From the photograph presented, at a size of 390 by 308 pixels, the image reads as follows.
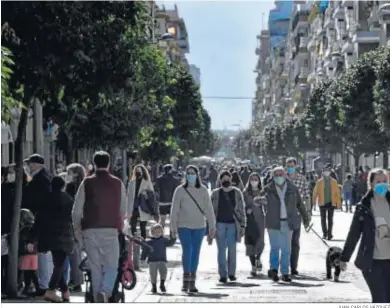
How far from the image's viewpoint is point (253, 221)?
19406 mm

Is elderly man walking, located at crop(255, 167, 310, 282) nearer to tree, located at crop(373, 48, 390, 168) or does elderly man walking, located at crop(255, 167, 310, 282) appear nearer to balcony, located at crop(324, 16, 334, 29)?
tree, located at crop(373, 48, 390, 168)

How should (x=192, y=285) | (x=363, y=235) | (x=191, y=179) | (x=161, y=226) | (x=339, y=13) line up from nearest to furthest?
(x=363, y=235), (x=192, y=285), (x=191, y=179), (x=161, y=226), (x=339, y=13)

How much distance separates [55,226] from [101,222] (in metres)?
1.89

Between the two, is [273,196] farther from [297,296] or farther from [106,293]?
[106,293]

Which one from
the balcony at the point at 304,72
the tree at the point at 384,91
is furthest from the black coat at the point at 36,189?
the balcony at the point at 304,72

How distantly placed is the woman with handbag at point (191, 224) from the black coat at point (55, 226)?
256 centimetres

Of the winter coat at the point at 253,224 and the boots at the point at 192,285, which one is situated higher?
the winter coat at the point at 253,224

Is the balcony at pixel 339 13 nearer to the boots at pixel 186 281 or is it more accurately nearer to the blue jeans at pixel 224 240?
the blue jeans at pixel 224 240

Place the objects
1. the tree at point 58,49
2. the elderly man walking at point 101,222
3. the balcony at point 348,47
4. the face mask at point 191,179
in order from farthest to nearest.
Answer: the balcony at point 348,47, the face mask at point 191,179, the tree at point 58,49, the elderly man walking at point 101,222

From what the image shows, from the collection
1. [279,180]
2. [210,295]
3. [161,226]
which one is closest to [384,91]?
[279,180]

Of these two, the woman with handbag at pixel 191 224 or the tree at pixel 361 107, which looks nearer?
the woman with handbag at pixel 191 224

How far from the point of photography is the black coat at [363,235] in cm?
1050

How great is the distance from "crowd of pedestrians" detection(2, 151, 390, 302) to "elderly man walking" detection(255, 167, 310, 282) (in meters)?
0.02

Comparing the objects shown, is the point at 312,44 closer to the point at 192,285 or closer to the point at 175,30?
the point at 175,30
